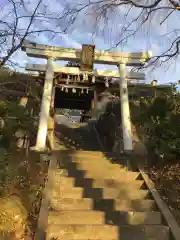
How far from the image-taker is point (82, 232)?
18.7 ft

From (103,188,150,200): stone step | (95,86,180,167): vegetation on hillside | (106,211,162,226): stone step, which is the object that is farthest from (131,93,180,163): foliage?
(106,211,162,226): stone step

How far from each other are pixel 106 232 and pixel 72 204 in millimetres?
1129

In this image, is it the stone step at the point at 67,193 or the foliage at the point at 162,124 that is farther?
the foliage at the point at 162,124

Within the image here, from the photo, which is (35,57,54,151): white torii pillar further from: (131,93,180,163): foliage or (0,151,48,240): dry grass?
(131,93,180,163): foliage

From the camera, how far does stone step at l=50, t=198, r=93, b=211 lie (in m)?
6.46

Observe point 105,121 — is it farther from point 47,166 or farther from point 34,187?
point 34,187

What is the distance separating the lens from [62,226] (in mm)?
5684

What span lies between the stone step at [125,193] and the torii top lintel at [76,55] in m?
5.76

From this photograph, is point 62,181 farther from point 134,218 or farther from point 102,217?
point 134,218

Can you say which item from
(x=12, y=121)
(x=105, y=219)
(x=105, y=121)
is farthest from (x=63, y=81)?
(x=105, y=219)

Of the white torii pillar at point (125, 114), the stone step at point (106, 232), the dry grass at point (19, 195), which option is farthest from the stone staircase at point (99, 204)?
the white torii pillar at point (125, 114)

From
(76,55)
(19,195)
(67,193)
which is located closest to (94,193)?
(67,193)

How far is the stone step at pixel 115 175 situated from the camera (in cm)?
783

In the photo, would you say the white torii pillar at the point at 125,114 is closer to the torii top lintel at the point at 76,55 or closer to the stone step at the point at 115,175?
the torii top lintel at the point at 76,55
